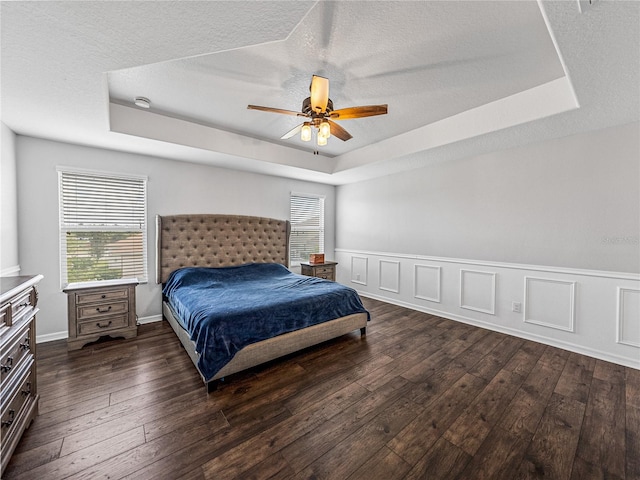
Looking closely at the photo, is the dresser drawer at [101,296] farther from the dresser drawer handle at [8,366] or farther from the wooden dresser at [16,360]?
the dresser drawer handle at [8,366]

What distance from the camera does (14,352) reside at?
4.92 feet

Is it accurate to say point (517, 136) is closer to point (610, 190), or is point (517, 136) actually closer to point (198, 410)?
point (610, 190)

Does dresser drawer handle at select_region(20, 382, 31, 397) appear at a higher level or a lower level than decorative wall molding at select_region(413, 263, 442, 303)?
lower

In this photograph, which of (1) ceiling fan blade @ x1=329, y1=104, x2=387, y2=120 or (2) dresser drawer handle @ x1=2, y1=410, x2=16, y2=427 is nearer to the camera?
(2) dresser drawer handle @ x1=2, y1=410, x2=16, y2=427

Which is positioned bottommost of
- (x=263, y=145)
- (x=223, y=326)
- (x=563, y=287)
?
(x=223, y=326)

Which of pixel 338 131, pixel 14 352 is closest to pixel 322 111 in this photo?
pixel 338 131

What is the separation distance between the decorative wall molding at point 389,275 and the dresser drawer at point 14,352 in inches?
175

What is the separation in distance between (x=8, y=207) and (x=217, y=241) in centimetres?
218

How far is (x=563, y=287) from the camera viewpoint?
2.94m

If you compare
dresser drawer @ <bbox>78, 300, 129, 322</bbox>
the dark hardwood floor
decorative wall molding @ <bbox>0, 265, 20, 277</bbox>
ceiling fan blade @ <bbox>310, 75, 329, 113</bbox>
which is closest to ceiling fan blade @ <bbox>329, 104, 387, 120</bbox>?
ceiling fan blade @ <bbox>310, 75, 329, 113</bbox>

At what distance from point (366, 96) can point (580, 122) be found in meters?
2.16

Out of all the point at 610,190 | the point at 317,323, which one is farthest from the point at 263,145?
the point at 610,190

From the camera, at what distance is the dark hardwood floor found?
1.45m

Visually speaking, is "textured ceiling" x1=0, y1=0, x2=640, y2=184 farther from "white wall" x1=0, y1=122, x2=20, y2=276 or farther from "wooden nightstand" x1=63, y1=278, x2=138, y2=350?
"wooden nightstand" x1=63, y1=278, x2=138, y2=350
